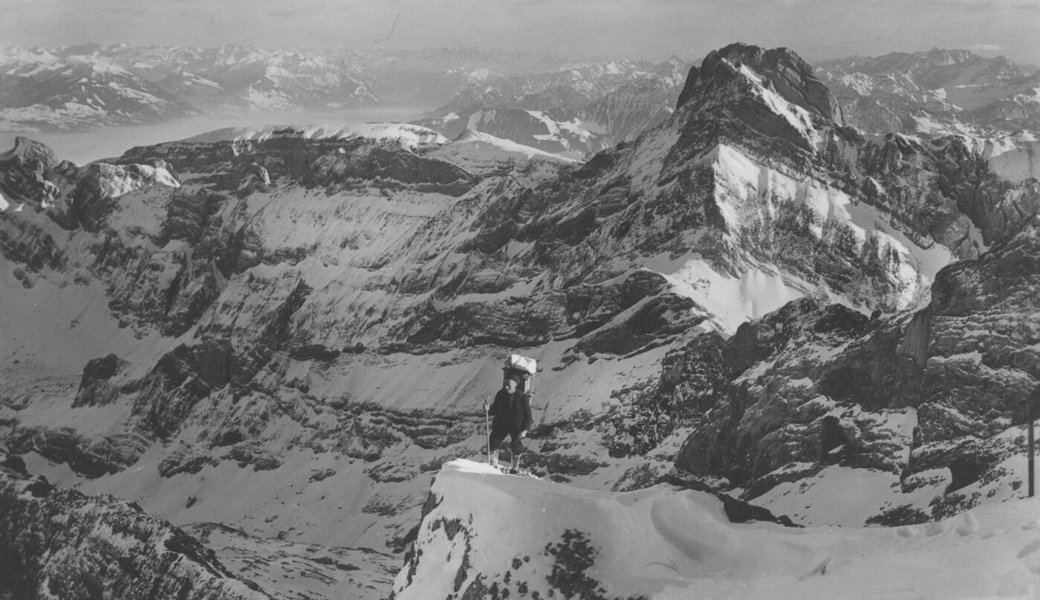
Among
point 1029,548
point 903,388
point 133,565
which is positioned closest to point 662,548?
point 1029,548

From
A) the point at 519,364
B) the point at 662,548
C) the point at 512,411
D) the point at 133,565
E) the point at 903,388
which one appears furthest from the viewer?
the point at 133,565

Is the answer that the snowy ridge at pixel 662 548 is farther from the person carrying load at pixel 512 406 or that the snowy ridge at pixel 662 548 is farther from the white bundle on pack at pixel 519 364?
the white bundle on pack at pixel 519 364

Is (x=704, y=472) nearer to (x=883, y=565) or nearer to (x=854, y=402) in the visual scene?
(x=854, y=402)

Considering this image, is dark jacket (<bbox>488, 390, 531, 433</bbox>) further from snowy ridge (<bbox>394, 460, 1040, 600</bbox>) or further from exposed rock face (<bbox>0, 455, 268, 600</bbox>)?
exposed rock face (<bbox>0, 455, 268, 600</bbox>)

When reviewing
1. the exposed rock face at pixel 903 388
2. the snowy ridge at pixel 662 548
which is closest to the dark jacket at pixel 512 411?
the snowy ridge at pixel 662 548

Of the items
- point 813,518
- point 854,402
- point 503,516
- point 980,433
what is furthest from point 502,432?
point 854,402

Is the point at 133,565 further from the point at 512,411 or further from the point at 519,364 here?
the point at 519,364

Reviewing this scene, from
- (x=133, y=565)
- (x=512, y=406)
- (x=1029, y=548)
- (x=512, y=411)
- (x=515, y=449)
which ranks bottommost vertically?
(x=133, y=565)

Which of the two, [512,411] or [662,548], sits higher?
[512,411]
